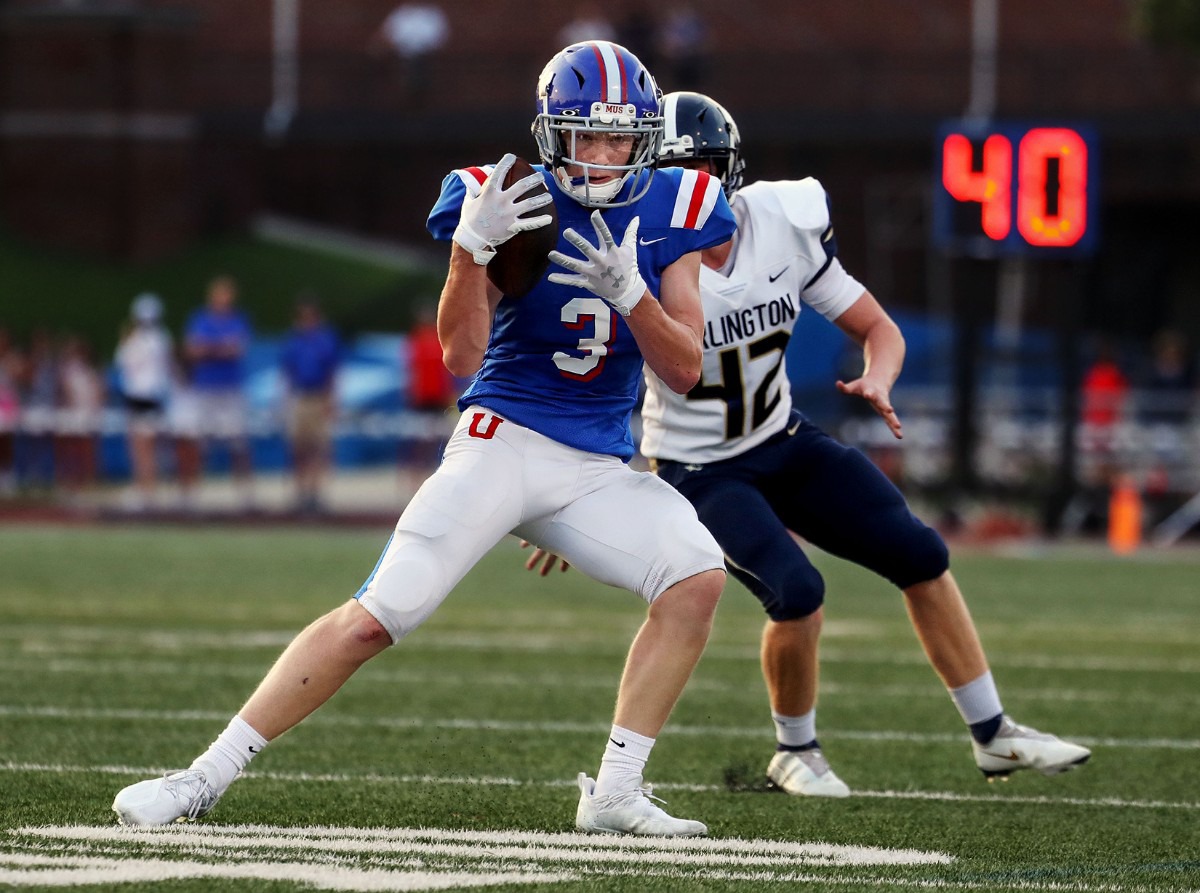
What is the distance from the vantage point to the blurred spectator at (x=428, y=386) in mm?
17391

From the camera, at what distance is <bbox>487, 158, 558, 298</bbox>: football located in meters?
4.27

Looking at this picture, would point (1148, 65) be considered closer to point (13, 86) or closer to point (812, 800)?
point (13, 86)

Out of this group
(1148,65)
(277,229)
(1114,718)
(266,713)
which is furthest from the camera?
(277,229)

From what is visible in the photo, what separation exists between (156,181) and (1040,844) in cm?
2394

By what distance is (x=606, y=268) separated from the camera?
4.23 m

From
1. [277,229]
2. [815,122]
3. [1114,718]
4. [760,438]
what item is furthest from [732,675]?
[277,229]

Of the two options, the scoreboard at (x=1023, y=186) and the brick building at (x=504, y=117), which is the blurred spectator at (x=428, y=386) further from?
the brick building at (x=504, y=117)

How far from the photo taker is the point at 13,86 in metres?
26.6

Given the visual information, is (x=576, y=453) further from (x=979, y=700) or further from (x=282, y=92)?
(x=282, y=92)

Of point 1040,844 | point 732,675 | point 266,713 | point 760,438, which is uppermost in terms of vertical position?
point 760,438

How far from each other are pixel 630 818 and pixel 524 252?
1.21m

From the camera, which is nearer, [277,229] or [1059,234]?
[1059,234]

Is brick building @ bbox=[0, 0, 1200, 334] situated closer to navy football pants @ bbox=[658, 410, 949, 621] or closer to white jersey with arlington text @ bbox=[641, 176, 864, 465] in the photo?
white jersey with arlington text @ bbox=[641, 176, 864, 465]

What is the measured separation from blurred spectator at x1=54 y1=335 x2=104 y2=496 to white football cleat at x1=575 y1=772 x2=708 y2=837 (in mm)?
14355
